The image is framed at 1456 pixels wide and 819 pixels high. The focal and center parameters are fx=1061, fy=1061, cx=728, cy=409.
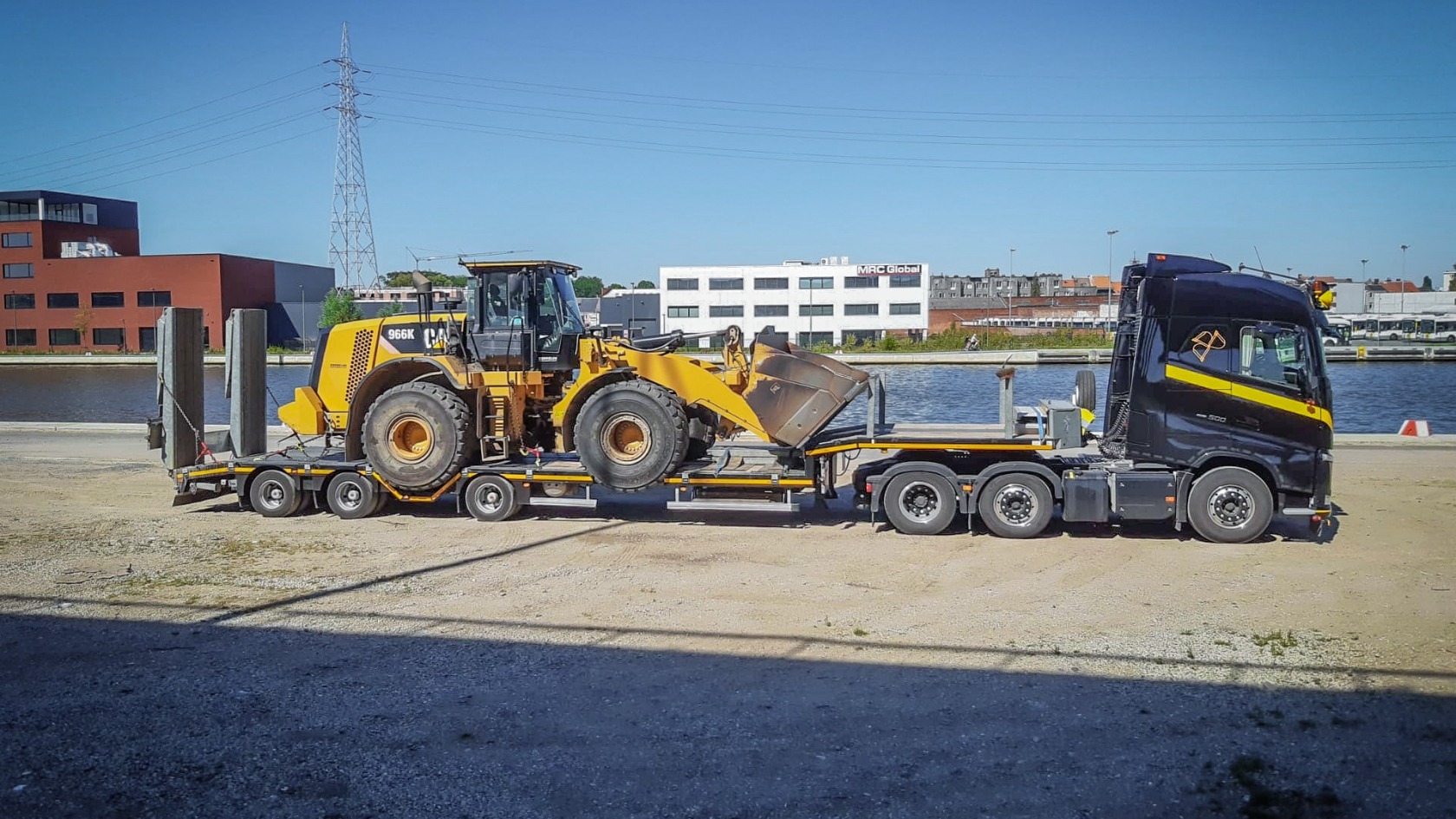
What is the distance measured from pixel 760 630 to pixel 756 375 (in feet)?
15.9

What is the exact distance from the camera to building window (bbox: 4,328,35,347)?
78625 millimetres

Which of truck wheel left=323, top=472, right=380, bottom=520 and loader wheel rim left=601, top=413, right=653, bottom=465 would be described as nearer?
loader wheel rim left=601, top=413, right=653, bottom=465

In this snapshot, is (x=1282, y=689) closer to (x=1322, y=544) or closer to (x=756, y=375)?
(x=1322, y=544)

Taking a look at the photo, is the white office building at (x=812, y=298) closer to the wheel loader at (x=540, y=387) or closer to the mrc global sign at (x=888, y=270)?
the mrc global sign at (x=888, y=270)

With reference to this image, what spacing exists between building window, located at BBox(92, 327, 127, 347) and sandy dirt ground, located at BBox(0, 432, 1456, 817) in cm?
7407

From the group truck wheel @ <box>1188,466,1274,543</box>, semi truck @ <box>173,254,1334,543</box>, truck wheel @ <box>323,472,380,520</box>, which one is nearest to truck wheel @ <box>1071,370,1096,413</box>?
semi truck @ <box>173,254,1334,543</box>

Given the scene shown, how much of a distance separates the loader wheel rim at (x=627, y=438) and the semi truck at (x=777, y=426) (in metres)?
0.02

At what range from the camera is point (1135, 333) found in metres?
12.2

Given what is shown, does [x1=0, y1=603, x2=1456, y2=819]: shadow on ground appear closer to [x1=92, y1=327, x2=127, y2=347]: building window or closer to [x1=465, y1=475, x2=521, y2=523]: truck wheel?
[x1=465, y1=475, x2=521, y2=523]: truck wheel

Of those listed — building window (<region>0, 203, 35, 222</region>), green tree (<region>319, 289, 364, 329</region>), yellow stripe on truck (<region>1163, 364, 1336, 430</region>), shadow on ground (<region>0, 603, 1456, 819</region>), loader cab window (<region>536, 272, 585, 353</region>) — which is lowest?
shadow on ground (<region>0, 603, 1456, 819</region>)

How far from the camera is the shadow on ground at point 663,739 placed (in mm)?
5645

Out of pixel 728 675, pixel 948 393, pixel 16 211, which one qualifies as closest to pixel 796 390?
pixel 728 675

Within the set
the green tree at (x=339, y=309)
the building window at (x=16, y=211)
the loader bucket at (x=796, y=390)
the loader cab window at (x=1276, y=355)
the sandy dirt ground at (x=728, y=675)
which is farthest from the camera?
the building window at (x=16, y=211)

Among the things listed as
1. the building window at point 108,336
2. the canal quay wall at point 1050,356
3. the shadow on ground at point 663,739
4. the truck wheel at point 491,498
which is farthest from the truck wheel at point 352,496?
the building window at point 108,336
